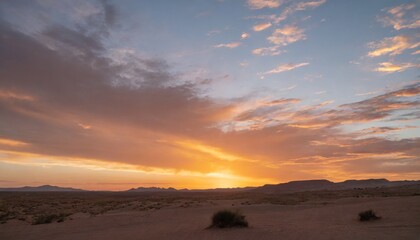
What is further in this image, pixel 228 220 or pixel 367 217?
pixel 367 217

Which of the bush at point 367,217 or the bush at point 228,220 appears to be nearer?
the bush at point 228,220

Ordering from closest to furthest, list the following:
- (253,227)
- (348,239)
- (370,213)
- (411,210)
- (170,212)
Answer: (348,239)
(253,227)
(370,213)
(411,210)
(170,212)

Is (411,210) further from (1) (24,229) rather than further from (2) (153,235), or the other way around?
(1) (24,229)

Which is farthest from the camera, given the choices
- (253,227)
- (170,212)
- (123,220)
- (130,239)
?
(170,212)

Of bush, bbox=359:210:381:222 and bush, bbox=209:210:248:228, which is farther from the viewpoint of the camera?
bush, bbox=359:210:381:222

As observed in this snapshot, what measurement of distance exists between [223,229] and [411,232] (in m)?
8.97

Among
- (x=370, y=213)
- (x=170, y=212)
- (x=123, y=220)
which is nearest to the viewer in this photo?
(x=370, y=213)

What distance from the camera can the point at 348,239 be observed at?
15109mm

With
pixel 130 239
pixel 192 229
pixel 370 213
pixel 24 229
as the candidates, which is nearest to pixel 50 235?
pixel 24 229

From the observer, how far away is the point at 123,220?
29.0 m

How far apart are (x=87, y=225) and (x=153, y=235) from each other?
956cm

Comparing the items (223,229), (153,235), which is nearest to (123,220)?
(153,235)

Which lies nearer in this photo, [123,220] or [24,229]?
[24,229]

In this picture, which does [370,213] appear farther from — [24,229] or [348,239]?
[24,229]
